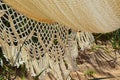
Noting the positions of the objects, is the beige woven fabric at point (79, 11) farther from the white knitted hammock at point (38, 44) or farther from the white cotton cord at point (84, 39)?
the white cotton cord at point (84, 39)

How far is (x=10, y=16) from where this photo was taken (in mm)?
1571

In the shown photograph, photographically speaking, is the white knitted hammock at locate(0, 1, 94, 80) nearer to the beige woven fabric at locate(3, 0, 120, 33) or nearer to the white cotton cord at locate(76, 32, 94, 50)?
the white cotton cord at locate(76, 32, 94, 50)

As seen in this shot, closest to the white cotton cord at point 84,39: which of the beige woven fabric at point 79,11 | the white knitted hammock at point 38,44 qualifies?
the white knitted hammock at point 38,44

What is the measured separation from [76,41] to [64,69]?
180mm

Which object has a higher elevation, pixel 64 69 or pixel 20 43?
pixel 20 43

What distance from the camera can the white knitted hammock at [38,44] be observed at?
1.59m

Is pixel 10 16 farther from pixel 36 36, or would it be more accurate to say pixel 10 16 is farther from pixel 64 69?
pixel 64 69

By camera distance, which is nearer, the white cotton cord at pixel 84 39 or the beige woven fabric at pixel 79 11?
the beige woven fabric at pixel 79 11

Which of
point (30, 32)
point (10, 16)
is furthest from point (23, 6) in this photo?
point (30, 32)

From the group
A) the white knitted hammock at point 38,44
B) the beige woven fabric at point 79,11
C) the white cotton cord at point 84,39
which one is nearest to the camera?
the beige woven fabric at point 79,11

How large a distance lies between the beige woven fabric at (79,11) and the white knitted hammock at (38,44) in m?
0.58

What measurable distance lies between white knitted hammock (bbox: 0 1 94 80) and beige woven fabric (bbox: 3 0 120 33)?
1.91 feet

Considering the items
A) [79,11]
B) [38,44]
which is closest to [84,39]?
[38,44]

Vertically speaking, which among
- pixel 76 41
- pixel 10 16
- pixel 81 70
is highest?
pixel 10 16
